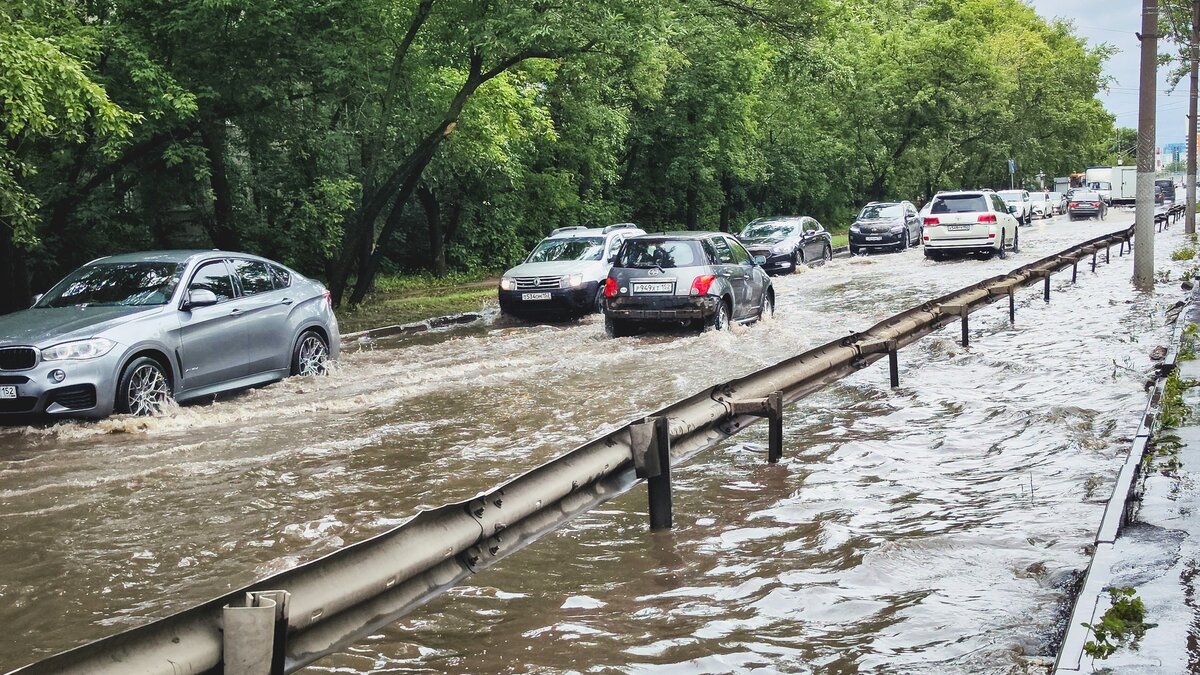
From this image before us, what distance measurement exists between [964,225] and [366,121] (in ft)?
56.3

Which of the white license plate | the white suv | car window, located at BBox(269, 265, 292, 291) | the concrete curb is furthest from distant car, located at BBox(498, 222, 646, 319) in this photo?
the white suv

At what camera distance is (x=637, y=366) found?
13.9 m

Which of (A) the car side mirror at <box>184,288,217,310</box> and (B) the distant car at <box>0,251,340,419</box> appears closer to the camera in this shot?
(B) the distant car at <box>0,251,340,419</box>

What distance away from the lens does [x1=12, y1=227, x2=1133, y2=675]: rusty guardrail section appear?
10.0 ft

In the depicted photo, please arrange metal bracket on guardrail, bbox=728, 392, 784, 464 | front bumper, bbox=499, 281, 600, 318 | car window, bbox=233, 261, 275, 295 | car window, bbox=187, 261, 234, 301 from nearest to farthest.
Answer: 1. metal bracket on guardrail, bbox=728, 392, 784, 464
2. car window, bbox=187, 261, 234, 301
3. car window, bbox=233, 261, 275, 295
4. front bumper, bbox=499, 281, 600, 318

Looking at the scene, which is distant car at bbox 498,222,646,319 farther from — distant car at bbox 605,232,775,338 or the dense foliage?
the dense foliage

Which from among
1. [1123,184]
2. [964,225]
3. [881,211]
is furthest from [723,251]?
[1123,184]

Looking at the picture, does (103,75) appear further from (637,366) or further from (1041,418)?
(1041,418)

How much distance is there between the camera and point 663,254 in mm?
16688

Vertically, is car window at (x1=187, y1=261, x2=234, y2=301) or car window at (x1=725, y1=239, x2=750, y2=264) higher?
car window at (x1=187, y1=261, x2=234, y2=301)

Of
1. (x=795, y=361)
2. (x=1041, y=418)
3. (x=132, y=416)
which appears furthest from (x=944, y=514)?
(x=132, y=416)

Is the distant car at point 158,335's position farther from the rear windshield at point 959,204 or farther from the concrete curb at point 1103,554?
the rear windshield at point 959,204

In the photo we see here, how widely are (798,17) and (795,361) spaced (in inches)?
715

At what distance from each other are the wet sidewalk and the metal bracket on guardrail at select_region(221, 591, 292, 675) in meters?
2.59
